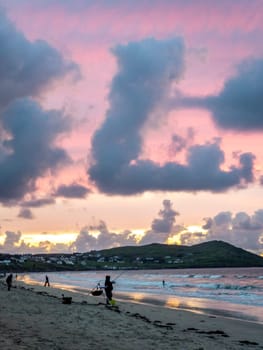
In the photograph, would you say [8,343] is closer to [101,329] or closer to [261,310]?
[101,329]

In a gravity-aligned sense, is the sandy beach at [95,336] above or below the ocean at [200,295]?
above

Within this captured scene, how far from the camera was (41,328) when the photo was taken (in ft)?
54.3

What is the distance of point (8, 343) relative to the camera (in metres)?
12.5

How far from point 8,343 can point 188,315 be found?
63.2 feet

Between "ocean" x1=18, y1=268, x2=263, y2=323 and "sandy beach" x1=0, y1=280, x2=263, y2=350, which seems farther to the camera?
"ocean" x1=18, y1=268, x2=263, y2=323

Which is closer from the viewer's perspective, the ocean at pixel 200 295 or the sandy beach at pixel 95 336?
the sandy beach at pixel 95 336

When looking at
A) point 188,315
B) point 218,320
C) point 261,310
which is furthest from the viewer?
point 261,310

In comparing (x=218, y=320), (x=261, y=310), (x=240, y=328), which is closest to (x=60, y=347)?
(x=240, y=328)

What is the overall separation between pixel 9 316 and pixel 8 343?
8.12 metres

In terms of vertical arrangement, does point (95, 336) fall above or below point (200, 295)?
above

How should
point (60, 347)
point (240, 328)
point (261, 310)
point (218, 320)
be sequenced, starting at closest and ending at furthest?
point (60, 347) < point (240, 328) < point (218, 320) < point (261, 310)

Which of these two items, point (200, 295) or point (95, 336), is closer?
point (95, 336)

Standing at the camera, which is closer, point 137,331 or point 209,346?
point 209,346

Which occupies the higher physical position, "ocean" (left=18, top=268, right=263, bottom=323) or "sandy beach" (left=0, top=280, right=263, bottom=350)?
"sandy beach" (left=0, top=280, right=263, bottom=350)
